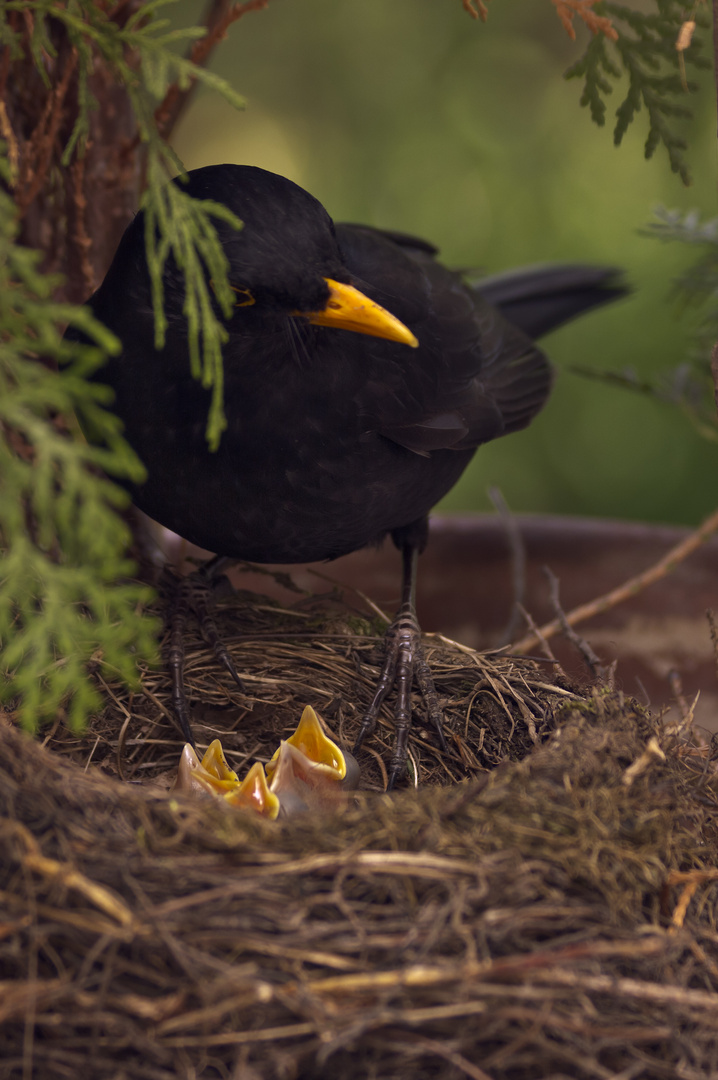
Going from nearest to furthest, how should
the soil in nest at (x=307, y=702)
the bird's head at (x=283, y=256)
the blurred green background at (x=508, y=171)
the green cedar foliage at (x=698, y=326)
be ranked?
the bird's head at (x=283, y=256)
the soil in nest at (x=307, y=702)
the green cedar foliage at (x=698, y=326)
the blurred green background at (x=508, y=171)

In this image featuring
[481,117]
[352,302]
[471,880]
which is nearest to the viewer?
[471,880]

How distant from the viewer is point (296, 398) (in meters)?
1.50

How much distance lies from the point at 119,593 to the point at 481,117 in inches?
147

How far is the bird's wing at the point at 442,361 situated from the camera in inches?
66.5

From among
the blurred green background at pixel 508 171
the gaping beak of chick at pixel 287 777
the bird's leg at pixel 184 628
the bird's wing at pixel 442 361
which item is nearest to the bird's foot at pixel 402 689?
the gaping beak of chick at pixel 287 777

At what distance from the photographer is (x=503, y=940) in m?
0.92

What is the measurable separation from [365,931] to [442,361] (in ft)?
3.92

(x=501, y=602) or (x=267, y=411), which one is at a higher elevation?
(x=267, y=411)

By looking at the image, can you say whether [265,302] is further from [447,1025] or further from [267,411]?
[447,1025]

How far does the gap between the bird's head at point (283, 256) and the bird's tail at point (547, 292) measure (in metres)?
1.26

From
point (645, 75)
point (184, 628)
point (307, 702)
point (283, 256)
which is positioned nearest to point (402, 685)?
point (307, 702)

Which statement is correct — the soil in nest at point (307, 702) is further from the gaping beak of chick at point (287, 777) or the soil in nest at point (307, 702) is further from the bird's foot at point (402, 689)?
the gaping beak of chick at point (287, 777)

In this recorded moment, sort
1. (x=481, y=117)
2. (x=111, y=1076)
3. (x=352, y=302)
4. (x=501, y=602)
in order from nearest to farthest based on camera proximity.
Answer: (x=111, y=1076)
(x=352, y=302)
(x=501, y=602)
(x=481, y=117)

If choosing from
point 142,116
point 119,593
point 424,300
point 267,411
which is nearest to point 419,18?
point 424,300
